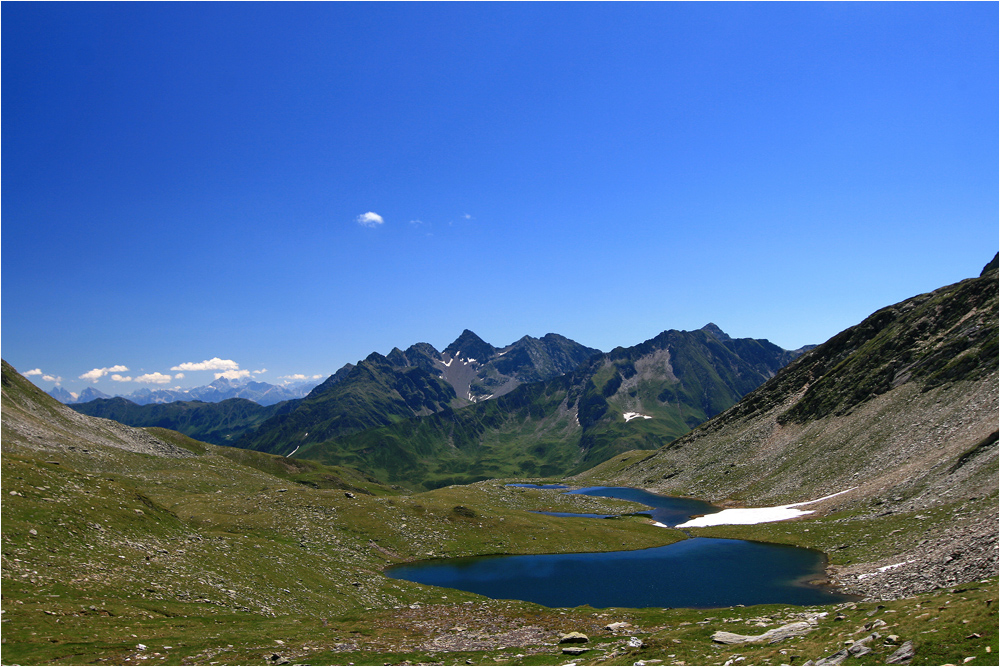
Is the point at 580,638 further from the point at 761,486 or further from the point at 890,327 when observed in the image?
the point at 890,327

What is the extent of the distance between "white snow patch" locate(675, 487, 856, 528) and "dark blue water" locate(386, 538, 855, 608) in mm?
20165

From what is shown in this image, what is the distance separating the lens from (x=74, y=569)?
3981 centimetres

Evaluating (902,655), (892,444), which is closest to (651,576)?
(902,655)

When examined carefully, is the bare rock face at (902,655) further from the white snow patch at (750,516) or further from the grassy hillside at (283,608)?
the white snow patch at (750,516)

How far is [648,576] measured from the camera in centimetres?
7319

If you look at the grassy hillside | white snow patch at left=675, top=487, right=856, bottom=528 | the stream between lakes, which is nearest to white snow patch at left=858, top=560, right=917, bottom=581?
the stream between lakes

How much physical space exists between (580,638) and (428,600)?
25.9m

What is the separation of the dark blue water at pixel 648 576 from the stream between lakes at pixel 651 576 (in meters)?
0.11

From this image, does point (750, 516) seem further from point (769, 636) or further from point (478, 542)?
point (769, 636)

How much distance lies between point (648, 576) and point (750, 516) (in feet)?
177

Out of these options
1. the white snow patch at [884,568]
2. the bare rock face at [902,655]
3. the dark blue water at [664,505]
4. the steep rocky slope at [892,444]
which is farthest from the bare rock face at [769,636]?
the dark blue water at [664,505]

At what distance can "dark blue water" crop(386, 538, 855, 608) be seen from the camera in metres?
61.9

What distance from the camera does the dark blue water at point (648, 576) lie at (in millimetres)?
61938

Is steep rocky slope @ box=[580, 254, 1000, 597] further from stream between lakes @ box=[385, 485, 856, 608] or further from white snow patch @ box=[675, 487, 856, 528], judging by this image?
stream between lakes @ box=[385, 485, 856, 608]
